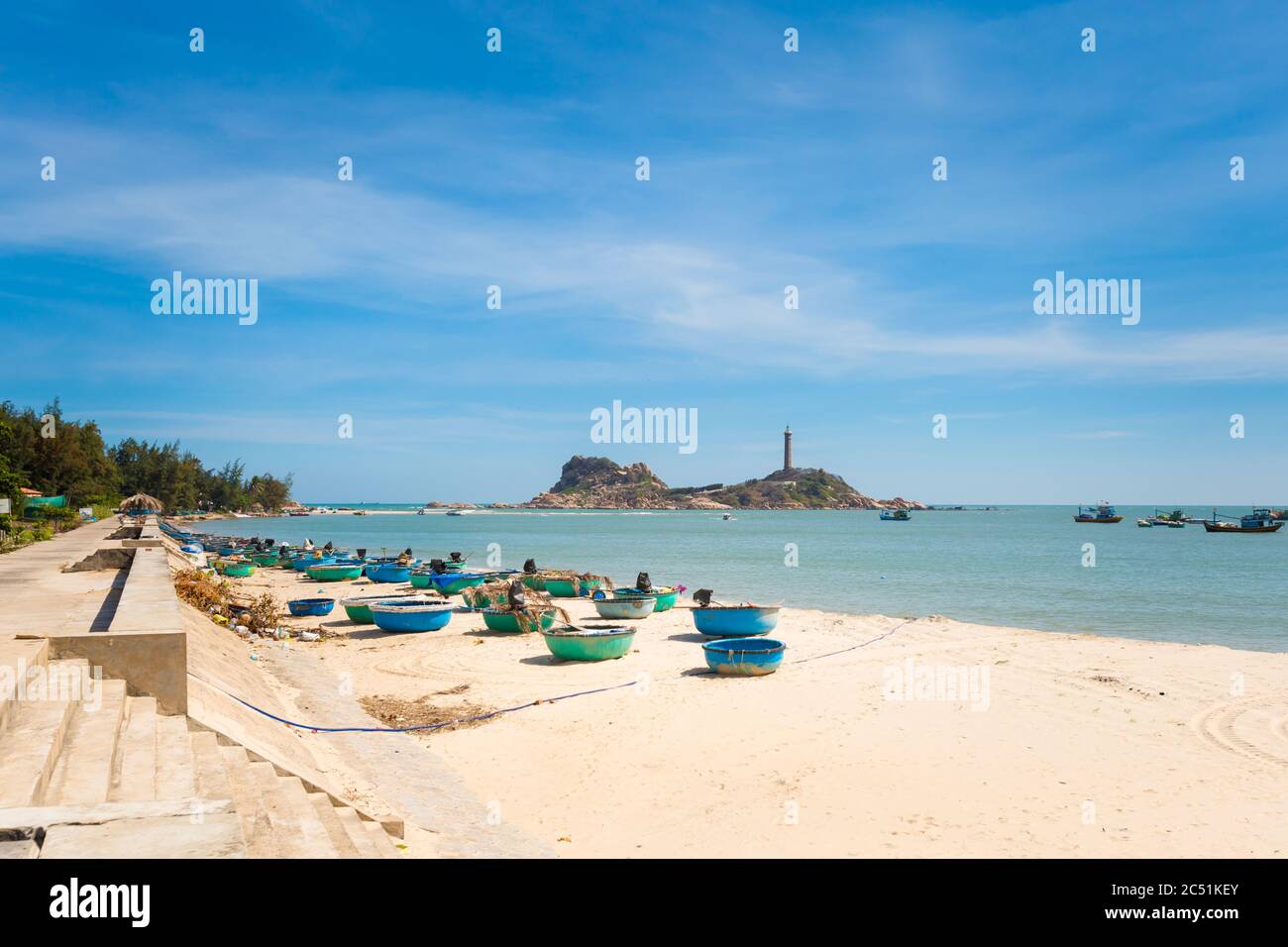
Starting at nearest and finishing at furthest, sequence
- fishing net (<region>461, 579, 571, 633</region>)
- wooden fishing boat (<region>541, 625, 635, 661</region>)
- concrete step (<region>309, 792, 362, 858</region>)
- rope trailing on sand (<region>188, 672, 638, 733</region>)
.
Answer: concrete step (<region>309, 792, 362, 858</region>), rope trailing on sand (<region>188, 672, 638, 733</region>), wooden fishing boat (<region>541, 625, 635, 661</region>), fishing net (<region>461, 579, 571, 633</region>)

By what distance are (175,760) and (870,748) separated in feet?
30.9

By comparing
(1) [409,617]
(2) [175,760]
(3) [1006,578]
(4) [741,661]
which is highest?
(2) [175,760]

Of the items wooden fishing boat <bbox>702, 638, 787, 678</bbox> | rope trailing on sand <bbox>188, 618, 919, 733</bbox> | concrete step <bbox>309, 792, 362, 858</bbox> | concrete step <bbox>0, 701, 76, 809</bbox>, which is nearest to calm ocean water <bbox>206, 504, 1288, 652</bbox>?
wooden fishing boat <bbox>702, 638, 787, 678</bbox>

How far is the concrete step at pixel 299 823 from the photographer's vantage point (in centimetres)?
634

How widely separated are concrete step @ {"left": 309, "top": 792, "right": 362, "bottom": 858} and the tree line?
110ft

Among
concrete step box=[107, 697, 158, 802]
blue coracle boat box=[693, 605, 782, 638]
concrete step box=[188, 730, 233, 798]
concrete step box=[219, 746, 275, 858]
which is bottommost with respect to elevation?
blue coracle boat box=[693, 605, 782, 638]

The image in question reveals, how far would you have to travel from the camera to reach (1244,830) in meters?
9.45

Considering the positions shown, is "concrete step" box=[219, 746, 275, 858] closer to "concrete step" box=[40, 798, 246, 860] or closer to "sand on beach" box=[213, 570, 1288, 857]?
"concrete step" box=[40, 798, 246, 860]

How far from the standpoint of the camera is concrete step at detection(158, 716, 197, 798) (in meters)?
6.59

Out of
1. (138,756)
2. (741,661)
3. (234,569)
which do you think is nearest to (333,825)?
(138,756)

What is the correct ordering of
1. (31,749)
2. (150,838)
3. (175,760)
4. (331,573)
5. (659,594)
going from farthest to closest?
(331,573) < (659,594) < (175,760) < (31,749) < (150,838)

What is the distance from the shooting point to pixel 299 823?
7.10 m

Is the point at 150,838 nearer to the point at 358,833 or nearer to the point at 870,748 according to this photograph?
the point at 358,833
